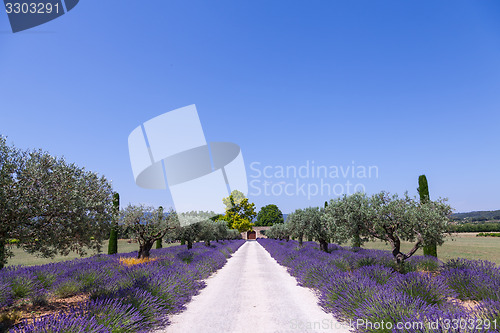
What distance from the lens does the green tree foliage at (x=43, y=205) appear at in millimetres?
5379

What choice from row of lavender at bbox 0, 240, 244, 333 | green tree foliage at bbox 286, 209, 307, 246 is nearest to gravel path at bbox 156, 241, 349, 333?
row of lavender at bbox 0, 240, 244, 333

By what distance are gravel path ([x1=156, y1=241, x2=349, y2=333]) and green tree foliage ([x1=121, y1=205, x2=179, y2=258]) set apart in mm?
8525

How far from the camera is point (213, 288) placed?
11711 millimetres

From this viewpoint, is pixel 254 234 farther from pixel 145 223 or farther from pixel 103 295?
pixel 103 295

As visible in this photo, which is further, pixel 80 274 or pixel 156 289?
pixel 80 274

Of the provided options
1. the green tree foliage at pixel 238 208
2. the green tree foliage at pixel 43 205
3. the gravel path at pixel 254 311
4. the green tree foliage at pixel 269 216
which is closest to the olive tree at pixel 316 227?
the gravel path at pixel 254 311

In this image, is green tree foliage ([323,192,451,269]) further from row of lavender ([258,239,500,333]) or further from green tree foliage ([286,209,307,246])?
green tree foliage ([286,209,307,246])

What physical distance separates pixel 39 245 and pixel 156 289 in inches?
142

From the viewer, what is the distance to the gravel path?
259 inches

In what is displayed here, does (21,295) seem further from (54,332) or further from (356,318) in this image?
(356,318)

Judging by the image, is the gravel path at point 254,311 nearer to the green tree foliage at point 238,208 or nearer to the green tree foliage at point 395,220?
the green tree foliage at point 395,220

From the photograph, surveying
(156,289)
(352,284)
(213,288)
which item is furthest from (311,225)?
(156,289)

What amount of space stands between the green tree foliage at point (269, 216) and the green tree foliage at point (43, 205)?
122469mm

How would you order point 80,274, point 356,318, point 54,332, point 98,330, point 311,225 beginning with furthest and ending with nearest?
point 311,225, point 80,274, point 356,318, point 98,330, point 54,332
